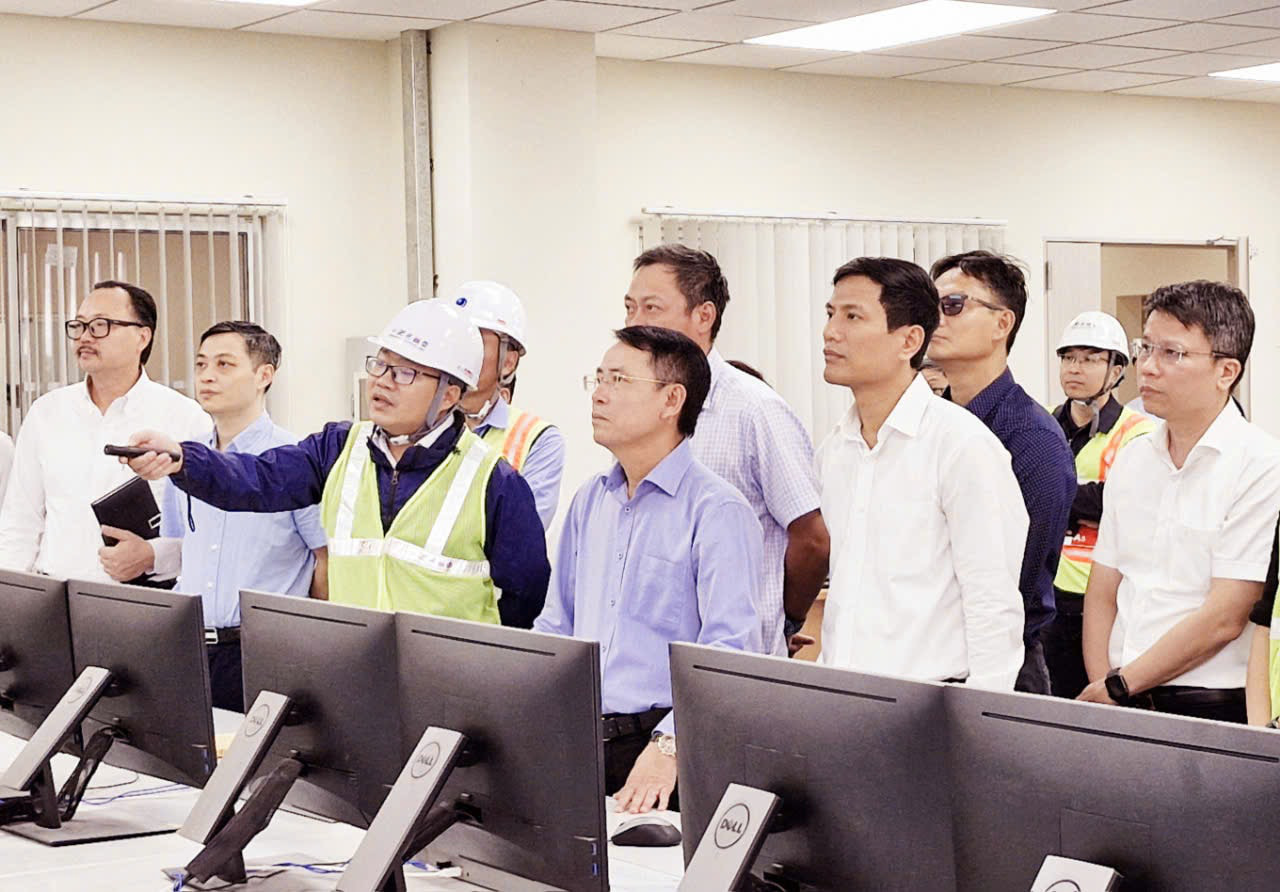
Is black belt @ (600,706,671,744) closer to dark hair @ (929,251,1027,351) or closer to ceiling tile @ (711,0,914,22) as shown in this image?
dark hair @ (929,251,1027,351)

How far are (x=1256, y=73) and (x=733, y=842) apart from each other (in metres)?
7.34

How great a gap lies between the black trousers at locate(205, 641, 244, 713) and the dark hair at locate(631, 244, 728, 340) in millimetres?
1303

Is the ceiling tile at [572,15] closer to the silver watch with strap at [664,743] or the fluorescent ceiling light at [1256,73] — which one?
the fluorescent ceiling light at [1256,73]

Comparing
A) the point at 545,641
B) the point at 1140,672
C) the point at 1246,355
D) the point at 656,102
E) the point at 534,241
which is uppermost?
the point at 656,102

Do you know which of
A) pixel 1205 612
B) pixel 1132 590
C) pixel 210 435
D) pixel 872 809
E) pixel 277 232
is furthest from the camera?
pixel 277 232

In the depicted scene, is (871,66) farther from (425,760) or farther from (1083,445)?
(425,760)

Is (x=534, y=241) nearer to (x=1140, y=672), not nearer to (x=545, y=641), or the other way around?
(x=1140, y=672)

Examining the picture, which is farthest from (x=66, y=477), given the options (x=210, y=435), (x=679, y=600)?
(x=679, y=600)

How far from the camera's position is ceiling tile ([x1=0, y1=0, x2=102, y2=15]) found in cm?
602

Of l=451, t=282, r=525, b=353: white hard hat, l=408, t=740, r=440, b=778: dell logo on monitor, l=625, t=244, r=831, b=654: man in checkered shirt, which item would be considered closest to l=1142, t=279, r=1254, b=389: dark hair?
l=625, t=244, r=831, b=654: man in checkered shirt

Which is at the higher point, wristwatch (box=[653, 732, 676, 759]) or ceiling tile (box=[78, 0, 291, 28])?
ceiling tile (box=[78, 0, 291, 28])

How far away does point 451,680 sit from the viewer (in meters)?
2.26

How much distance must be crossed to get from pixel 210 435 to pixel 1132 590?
2305mm

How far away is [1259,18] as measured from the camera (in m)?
6.94
